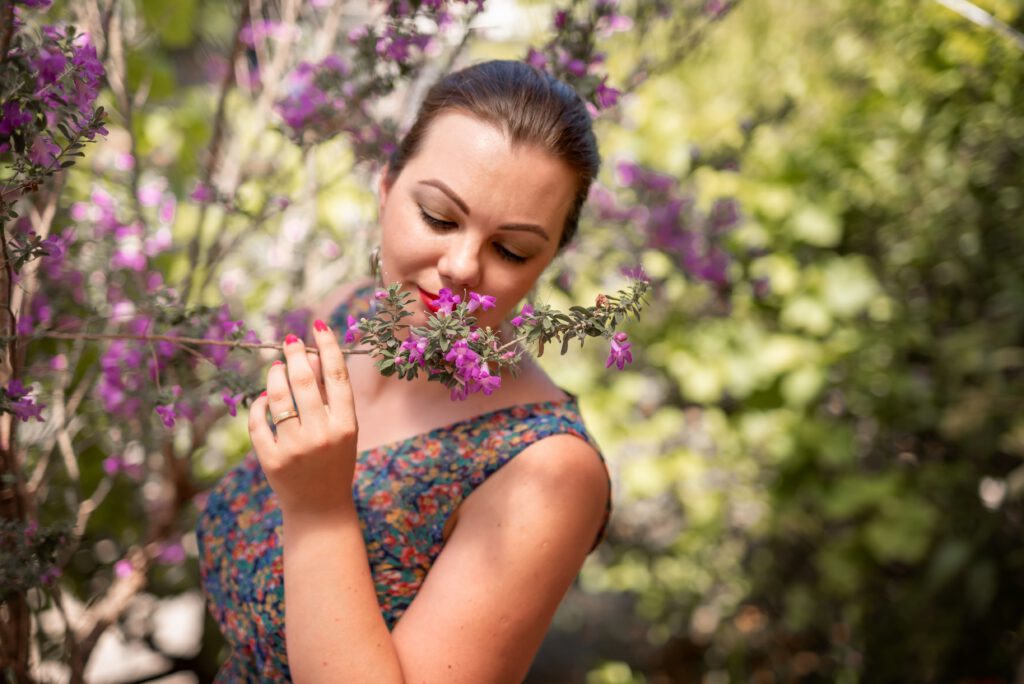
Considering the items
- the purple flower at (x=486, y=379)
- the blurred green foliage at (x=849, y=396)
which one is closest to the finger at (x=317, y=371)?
the purple flower at (x=486, y=379)

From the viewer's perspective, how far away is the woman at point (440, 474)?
1.15m

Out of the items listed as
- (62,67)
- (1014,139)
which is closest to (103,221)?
(62,67)

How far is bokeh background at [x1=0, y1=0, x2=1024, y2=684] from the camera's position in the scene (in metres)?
2.31

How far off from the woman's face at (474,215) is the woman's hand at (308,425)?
0.19 meters

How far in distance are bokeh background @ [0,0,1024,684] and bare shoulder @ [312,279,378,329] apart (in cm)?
12

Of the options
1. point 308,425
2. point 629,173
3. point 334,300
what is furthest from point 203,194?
point 629,173

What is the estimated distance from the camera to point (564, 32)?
66.7 inches

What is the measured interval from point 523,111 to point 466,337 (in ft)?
1.57

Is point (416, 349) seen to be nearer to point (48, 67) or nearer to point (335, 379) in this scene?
point (335, 379)

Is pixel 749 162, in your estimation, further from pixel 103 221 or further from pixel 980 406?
pixel 103 221

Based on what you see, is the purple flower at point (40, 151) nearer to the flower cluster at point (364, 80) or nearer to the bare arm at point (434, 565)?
the bare arm at point (434, 565)

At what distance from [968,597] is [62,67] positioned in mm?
2908

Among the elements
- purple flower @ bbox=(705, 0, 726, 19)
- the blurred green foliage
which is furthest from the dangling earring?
the blurred green foliage

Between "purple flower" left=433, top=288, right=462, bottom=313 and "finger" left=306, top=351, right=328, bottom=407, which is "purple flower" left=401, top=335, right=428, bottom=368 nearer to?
"purple flower" left=433, top=288, right=462, bottom=313
